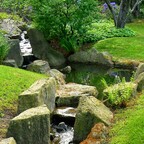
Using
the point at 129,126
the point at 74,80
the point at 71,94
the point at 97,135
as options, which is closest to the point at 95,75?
the point at 74,80

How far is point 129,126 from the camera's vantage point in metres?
8.34

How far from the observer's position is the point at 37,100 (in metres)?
9.70

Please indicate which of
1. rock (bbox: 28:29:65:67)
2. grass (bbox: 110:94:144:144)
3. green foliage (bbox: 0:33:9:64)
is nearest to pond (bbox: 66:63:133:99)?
rock (bbox: 28:29:65:67)

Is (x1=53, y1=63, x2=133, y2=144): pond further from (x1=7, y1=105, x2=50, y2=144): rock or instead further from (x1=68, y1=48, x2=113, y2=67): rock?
(x1=7, y1=105, x2=50, y2=144): rock

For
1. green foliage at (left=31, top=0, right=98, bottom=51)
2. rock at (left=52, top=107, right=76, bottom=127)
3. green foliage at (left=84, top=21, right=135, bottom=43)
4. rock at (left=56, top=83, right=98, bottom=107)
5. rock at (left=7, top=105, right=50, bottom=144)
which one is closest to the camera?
rock at (left=7, top=105, right=50, bottom=144)

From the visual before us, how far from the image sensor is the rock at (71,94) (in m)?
12.1

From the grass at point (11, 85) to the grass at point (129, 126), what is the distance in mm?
3500

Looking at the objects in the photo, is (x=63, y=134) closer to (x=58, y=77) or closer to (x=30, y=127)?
(x=30, y=127)

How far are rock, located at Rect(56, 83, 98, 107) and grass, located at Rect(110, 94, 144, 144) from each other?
8.54 feet

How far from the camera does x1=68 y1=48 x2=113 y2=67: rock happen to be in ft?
66.1

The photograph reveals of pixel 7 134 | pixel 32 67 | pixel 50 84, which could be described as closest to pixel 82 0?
pixel 32 67

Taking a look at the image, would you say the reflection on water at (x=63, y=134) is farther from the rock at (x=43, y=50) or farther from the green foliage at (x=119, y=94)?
the rock at (x=43, y=50)

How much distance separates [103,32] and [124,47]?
3.46 metres

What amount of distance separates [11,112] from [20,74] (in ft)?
11.6
